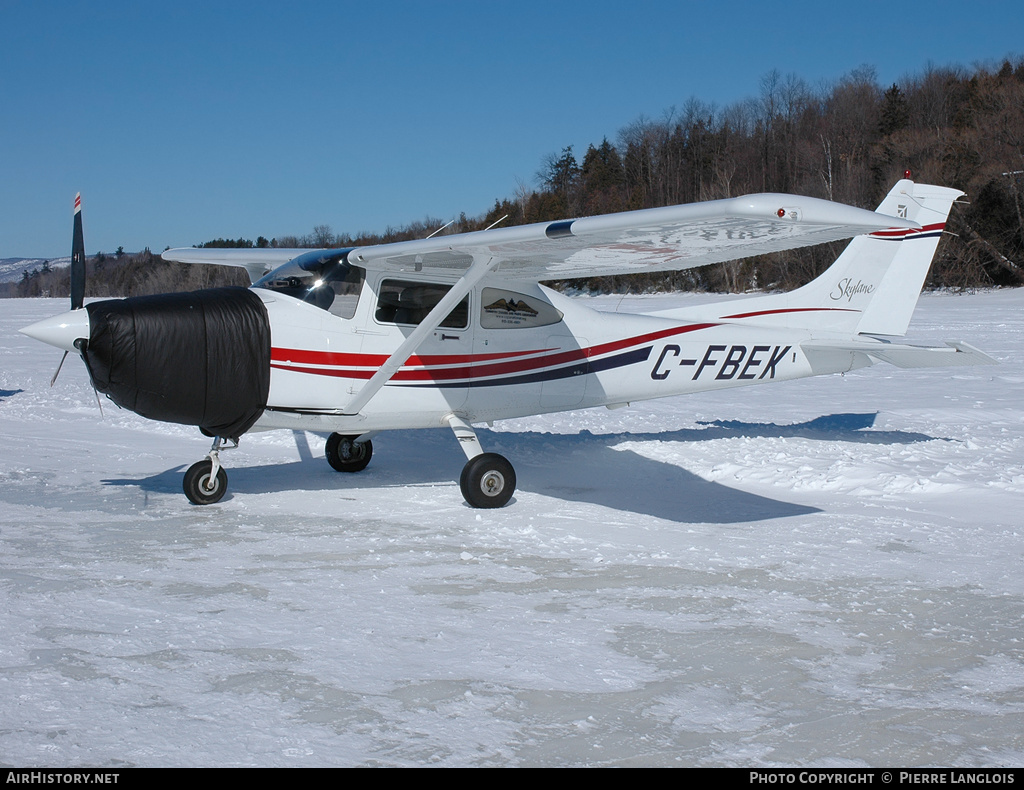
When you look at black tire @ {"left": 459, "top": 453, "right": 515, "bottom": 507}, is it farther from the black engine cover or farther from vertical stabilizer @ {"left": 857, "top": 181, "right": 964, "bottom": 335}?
vertical stabilizer @ {"left": 857, "top": 181, "right": 964, "bottom": 335}

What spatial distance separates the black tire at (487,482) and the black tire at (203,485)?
2.03 m

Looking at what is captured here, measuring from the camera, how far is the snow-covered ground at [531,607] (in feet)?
10.0

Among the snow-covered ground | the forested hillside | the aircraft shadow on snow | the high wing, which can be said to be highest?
the forested hillside

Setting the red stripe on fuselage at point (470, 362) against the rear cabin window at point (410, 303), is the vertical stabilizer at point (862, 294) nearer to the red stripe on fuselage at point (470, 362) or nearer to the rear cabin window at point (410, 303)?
the red stripe on fuselage at point (470, 362)

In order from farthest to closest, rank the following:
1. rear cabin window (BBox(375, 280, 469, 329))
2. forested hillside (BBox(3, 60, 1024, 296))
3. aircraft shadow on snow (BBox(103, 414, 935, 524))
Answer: forested hillside (BBox(3, 60, 1024, 296)) → rear cabin window (BBox(375, 280, 469, 329)) → aircraft shadow on snow (BBox(103, 414, 935, 524))

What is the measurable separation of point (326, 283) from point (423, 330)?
928 millimetres

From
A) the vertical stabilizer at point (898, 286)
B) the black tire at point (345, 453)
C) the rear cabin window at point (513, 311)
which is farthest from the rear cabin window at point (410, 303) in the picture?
the vertical stabilizer at point (898, 286)

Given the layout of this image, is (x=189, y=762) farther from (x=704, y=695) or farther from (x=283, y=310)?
(x=283, y=310)

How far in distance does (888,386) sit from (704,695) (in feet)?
39.2

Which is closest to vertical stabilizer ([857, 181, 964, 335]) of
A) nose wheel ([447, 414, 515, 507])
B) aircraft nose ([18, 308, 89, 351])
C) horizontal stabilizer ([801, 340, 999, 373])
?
horizontal stabilizer ([801, 340, 999, 373])

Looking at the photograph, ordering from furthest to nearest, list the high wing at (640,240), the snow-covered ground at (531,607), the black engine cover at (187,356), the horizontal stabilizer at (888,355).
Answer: the horizontal stabilizer at (888,355)
the black engine cover at (187,356)
the high wing at (640,240)
the snow-covered ground at (531,607)

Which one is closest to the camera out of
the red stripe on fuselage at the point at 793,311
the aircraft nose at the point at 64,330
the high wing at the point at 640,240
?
the high wing at the point at 640,240

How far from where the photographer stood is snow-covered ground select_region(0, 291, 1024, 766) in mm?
3049

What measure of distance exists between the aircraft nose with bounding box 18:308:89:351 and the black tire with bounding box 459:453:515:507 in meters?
3.06
